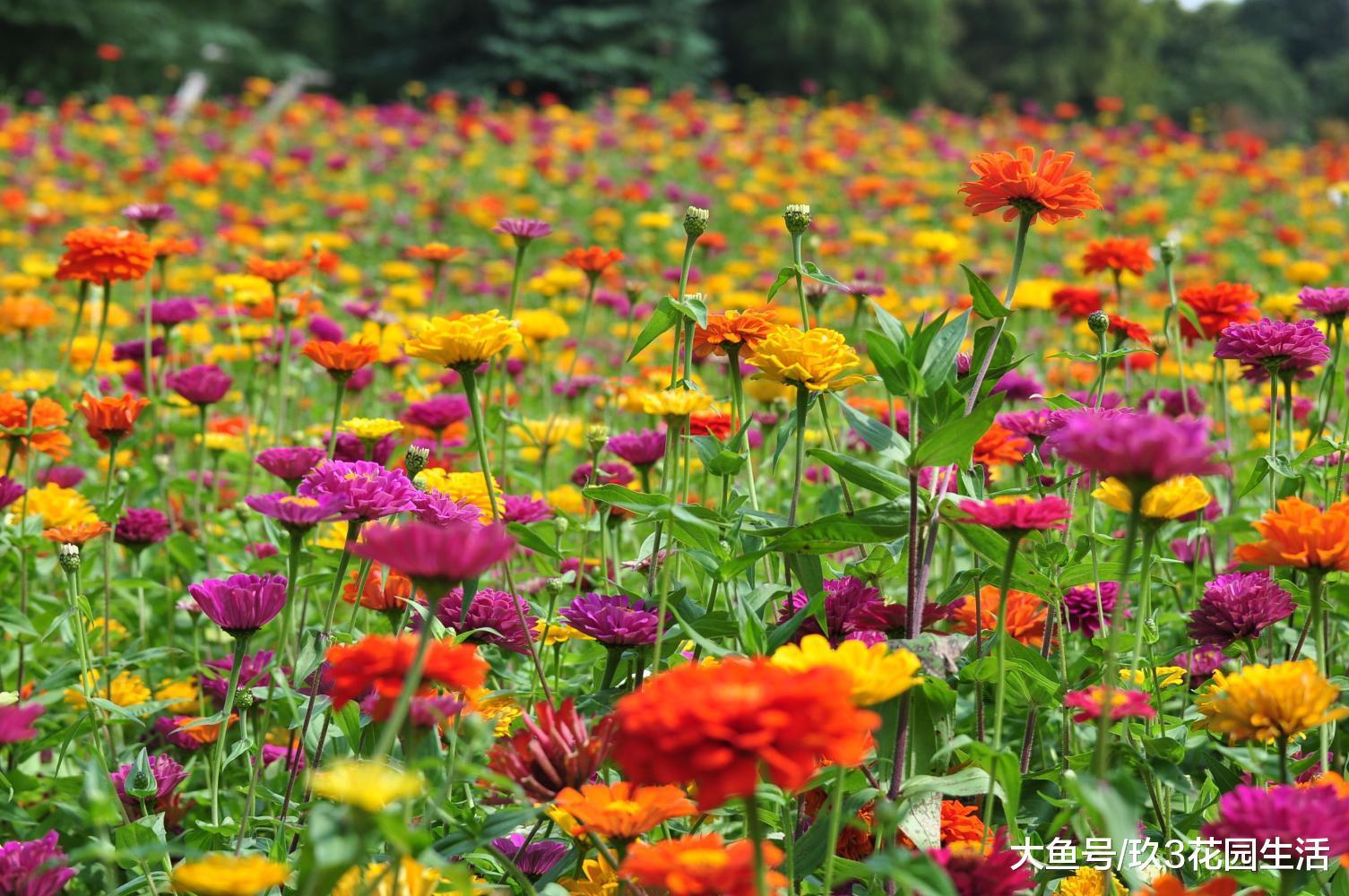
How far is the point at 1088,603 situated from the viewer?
1.73m

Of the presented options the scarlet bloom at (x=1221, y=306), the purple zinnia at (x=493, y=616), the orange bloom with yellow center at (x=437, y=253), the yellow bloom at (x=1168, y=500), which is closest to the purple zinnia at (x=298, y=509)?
the purple zinnia at (x=493, y=616)

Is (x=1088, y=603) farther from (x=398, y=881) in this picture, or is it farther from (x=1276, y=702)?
(x=398, y=881)

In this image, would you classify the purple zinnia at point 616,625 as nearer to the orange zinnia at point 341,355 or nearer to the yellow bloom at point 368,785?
the yellow bloom at point 368,785

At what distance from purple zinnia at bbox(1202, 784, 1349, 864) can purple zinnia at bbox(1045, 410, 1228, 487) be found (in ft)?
0.85

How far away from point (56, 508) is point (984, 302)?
4.90 ft

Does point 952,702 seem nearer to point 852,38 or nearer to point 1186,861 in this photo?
point 1186,861

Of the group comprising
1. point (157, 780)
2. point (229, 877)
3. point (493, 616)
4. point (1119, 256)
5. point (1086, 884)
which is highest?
point (1119, 256)

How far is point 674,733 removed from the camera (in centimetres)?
81

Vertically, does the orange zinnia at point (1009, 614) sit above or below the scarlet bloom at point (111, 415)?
below

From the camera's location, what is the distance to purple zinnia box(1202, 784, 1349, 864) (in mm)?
928

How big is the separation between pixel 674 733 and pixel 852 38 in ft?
51.6

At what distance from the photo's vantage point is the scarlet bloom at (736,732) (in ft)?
2.61

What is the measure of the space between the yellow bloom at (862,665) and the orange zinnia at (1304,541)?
1.37 feet

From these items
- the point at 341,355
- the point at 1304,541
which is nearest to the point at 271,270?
the point at 341,355
